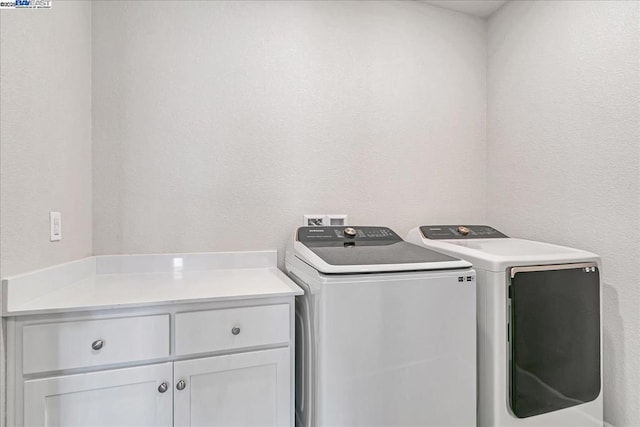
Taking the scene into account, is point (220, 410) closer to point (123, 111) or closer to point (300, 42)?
point (123, 111)

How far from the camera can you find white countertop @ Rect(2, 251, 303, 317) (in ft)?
3.78

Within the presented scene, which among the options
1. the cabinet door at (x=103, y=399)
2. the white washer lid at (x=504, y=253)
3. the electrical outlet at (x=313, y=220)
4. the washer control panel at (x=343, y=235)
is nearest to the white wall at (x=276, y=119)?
the electrical outlet at (x=313, y=220)

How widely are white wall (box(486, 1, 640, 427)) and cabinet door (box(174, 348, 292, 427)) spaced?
1605 millimetres

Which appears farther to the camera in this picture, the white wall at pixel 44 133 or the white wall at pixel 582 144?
the white wall at pixel 582 144

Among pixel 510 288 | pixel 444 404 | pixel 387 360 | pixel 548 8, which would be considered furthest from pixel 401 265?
pixel 548 8

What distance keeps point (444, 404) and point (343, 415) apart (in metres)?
0.44

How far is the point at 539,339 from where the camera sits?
1.46 m

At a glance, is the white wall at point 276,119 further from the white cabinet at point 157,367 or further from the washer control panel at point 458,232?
the white cabinet at point 157,367

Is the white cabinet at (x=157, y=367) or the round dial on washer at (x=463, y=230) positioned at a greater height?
the round dial on washer at (x=463, y=230)

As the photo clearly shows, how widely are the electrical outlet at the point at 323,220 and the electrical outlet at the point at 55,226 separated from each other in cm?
115

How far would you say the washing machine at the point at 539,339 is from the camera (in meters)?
1.44

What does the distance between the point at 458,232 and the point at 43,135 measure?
2.09 metres

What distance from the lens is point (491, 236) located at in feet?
7.05

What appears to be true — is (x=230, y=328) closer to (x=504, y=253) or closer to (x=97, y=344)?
(x=97, y=344)
